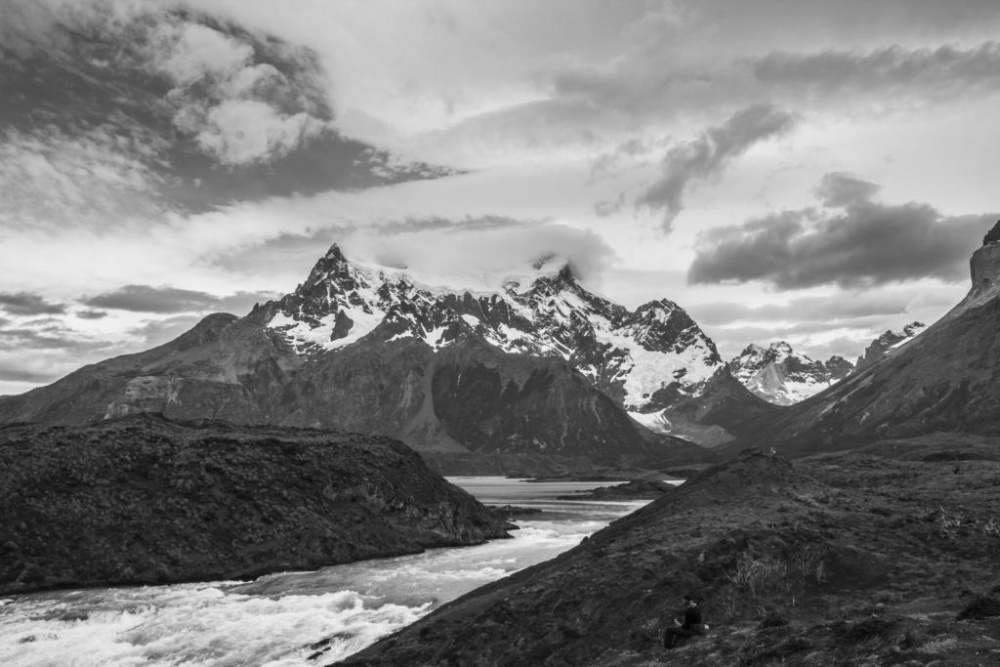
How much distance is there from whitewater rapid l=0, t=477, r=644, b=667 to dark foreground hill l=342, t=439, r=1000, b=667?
7899 mm

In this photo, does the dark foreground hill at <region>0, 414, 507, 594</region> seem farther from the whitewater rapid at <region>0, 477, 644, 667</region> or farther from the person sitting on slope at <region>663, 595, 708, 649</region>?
the person sitting on slope at <region>663, 595, 708, 649</region>

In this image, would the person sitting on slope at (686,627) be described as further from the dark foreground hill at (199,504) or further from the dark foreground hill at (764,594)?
the dark foreground hill at (199,504)

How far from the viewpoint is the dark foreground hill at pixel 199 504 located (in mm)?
60781

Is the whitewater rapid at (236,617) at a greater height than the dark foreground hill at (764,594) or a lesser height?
lesser

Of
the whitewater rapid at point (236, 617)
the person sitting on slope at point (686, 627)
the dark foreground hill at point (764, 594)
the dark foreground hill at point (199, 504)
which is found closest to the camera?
the dark foreground hill at point (764, 594)

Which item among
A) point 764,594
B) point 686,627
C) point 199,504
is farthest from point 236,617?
point 764,594

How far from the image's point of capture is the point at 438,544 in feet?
269

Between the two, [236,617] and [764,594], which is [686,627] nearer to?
[764,594]

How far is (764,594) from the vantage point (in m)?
31.6

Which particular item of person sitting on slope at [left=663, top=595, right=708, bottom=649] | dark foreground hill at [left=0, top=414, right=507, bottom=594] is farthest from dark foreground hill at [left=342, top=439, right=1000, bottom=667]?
dark foreground hill at [left=0, top=414, right=507, bottom=594]

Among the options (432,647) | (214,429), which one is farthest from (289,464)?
(432,647)

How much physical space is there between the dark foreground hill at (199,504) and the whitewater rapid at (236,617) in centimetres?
354

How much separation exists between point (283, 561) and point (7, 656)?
26549mm

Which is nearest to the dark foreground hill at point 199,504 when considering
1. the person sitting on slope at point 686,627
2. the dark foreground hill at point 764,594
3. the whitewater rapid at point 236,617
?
the whitewater rapid at point 236,617
